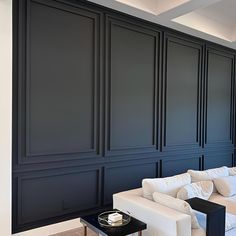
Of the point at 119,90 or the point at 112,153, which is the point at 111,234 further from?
the point at 119,90

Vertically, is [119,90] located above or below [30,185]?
above

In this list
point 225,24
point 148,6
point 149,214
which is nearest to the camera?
point 149,214

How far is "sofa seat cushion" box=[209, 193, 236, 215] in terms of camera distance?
2914mm

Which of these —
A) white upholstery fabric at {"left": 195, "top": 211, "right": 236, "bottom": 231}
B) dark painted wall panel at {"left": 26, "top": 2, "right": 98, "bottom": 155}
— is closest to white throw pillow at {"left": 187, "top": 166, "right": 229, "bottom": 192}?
white upholstery fabric at {"left": 195, "top": 211, "right": 236, "bottom": 231}

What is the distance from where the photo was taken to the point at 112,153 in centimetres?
372

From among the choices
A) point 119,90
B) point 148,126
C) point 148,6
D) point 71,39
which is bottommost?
point 148,126

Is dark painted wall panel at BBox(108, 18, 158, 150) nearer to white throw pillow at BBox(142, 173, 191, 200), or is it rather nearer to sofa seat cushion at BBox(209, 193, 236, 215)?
white throw pillow at BBox(142, 173, 191, 200)

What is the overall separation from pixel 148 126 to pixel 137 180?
2.86 ft

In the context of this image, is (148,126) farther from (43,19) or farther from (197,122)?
(43,19)

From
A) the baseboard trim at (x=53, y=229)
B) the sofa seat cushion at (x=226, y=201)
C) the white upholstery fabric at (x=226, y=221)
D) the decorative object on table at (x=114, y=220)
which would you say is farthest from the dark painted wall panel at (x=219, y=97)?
the decorative object on table at (x=114, y=220)

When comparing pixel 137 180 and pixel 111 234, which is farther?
pixel 137 180

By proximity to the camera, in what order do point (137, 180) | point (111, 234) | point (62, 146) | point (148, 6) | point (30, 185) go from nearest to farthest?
point (111, 234) < point (30, 185) < point (62, 146) < point (148, 6) < point (137, 180)

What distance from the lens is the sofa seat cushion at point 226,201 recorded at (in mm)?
2914

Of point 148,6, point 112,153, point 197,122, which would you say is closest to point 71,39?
point 148,6
